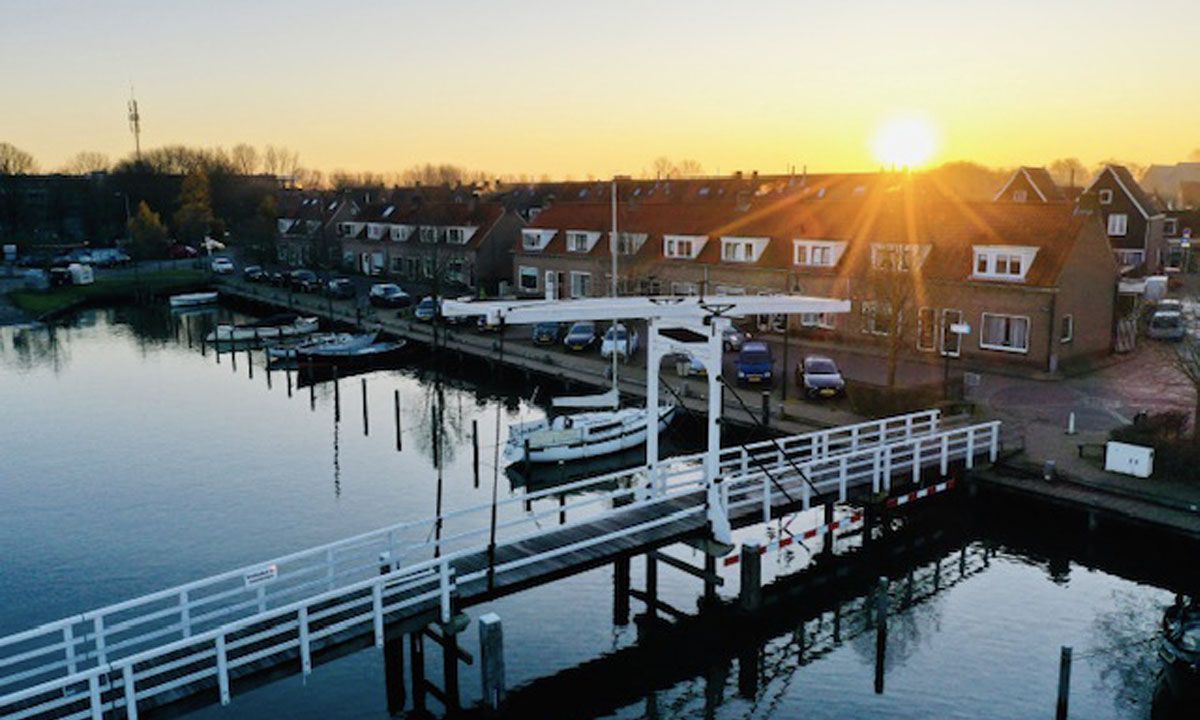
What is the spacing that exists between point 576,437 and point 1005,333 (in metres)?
23.3

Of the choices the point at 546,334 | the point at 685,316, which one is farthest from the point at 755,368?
the point at 685,316

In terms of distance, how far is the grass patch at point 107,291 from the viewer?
85537 mm

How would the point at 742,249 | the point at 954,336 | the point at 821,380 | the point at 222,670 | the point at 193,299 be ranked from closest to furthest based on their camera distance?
the point at 222,670, the point at 821,380, the point at 954,336, the point at 742,249, the point at 193,299

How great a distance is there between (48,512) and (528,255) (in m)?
44.5

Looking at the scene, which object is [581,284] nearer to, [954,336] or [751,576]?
[954,336]

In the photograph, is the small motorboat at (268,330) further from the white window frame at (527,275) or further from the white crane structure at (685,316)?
the white crane structure at (685,316)

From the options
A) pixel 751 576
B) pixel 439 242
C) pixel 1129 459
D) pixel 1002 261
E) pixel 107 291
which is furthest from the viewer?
pixel 107 291

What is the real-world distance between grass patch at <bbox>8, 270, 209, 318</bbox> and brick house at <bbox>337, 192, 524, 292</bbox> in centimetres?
1789

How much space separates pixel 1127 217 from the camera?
7062 cm

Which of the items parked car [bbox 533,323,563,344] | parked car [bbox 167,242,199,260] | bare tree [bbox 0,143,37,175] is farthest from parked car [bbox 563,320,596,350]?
bare tree [bbox 0,143,37,175]

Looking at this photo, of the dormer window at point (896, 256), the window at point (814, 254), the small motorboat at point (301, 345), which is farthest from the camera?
the small motorboat at point (301, 345)

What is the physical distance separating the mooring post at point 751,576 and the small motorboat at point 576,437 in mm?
13560

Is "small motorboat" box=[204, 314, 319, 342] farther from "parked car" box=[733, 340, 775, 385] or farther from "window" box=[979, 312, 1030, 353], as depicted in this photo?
"window" box=[979, 312, 1030, 353]

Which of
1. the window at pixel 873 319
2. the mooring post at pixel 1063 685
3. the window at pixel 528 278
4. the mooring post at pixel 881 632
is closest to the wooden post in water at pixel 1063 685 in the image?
the mooring post at pixel 1063 685
